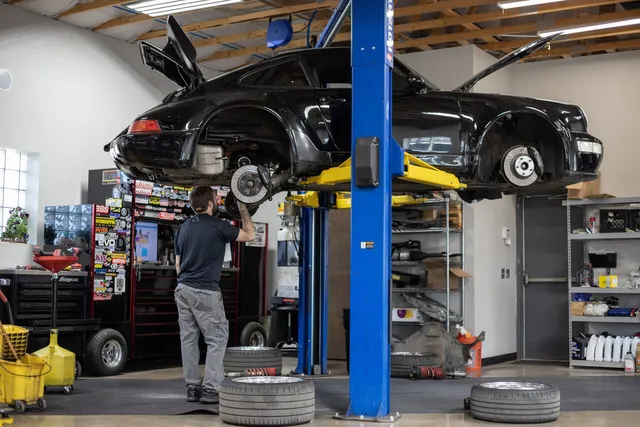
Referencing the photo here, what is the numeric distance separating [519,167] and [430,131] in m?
0.75

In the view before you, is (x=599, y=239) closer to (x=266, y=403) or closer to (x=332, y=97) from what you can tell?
(x=332, y=97)

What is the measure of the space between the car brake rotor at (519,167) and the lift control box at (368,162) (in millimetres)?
1423

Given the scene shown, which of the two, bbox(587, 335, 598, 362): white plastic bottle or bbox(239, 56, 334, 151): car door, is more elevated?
bbox(239, 56, 334, 151): car door

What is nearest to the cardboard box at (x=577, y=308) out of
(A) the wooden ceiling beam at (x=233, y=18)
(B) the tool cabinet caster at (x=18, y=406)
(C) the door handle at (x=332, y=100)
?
(A) the wooden ceiling beam at (x=233, y=18)

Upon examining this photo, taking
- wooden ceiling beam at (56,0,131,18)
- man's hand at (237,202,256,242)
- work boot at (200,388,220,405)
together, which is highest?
wooden ceiling beam at (56,0,131,18)

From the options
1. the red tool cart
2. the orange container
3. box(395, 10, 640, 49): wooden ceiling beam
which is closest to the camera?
the red tool cart

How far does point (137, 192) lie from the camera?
31.9 feet

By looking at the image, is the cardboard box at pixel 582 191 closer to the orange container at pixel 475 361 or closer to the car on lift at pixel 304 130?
the orange container at pixel 475 361

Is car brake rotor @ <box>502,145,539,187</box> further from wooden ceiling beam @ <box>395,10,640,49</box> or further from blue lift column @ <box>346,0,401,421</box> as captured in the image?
wooden ceiling beam @ <box>395,10,640,49</box>

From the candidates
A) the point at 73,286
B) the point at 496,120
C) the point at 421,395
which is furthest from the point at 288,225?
Result: the point at 496,120

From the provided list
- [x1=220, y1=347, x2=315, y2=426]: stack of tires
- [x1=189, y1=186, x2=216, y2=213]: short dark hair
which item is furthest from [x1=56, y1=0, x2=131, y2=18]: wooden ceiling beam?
[x1=220, y1=347, x2=315, y2=426]: stack of tires

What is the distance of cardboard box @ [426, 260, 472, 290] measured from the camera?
10.3 m

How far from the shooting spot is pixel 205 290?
6.11m

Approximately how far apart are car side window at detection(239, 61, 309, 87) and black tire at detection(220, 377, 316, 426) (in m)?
2.30
